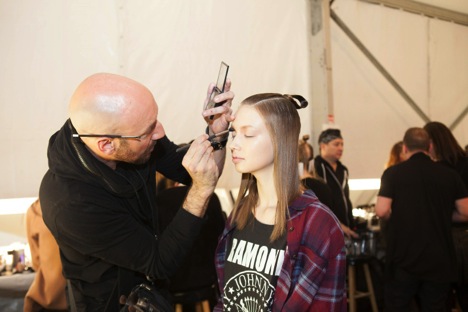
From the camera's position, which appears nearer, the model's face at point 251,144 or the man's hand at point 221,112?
the model's face at point 251,144

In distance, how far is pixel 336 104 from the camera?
14.1ft

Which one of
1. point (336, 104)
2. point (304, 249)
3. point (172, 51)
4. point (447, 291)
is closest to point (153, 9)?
point (172, 51)

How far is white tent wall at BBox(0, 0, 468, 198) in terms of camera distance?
2.71m

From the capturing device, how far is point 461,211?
7.70 ft

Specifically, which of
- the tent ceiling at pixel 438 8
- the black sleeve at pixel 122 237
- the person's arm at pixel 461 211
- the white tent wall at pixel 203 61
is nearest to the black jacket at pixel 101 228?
the black sleeve at pixel 122 237

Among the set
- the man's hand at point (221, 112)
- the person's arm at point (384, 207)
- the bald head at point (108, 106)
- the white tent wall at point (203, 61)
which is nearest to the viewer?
the bald head at point (108, 106)

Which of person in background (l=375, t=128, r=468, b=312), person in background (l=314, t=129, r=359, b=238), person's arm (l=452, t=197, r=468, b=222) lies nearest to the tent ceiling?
person in background (l=314, t=129, r=359, b=238)

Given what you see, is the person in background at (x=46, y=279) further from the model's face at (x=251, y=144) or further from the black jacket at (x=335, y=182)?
the black jacket at (x=335, y=182)

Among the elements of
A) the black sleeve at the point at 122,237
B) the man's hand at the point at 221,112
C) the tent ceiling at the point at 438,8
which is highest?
the tent ceiling at the point at 438,8

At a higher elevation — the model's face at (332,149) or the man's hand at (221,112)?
the man's hand at (221,112)

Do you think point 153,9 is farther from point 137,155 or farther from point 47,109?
point 137,155

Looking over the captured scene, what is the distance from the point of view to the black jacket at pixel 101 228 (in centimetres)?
122

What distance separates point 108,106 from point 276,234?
2.08 feet

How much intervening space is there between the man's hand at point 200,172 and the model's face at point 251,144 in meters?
0.08
